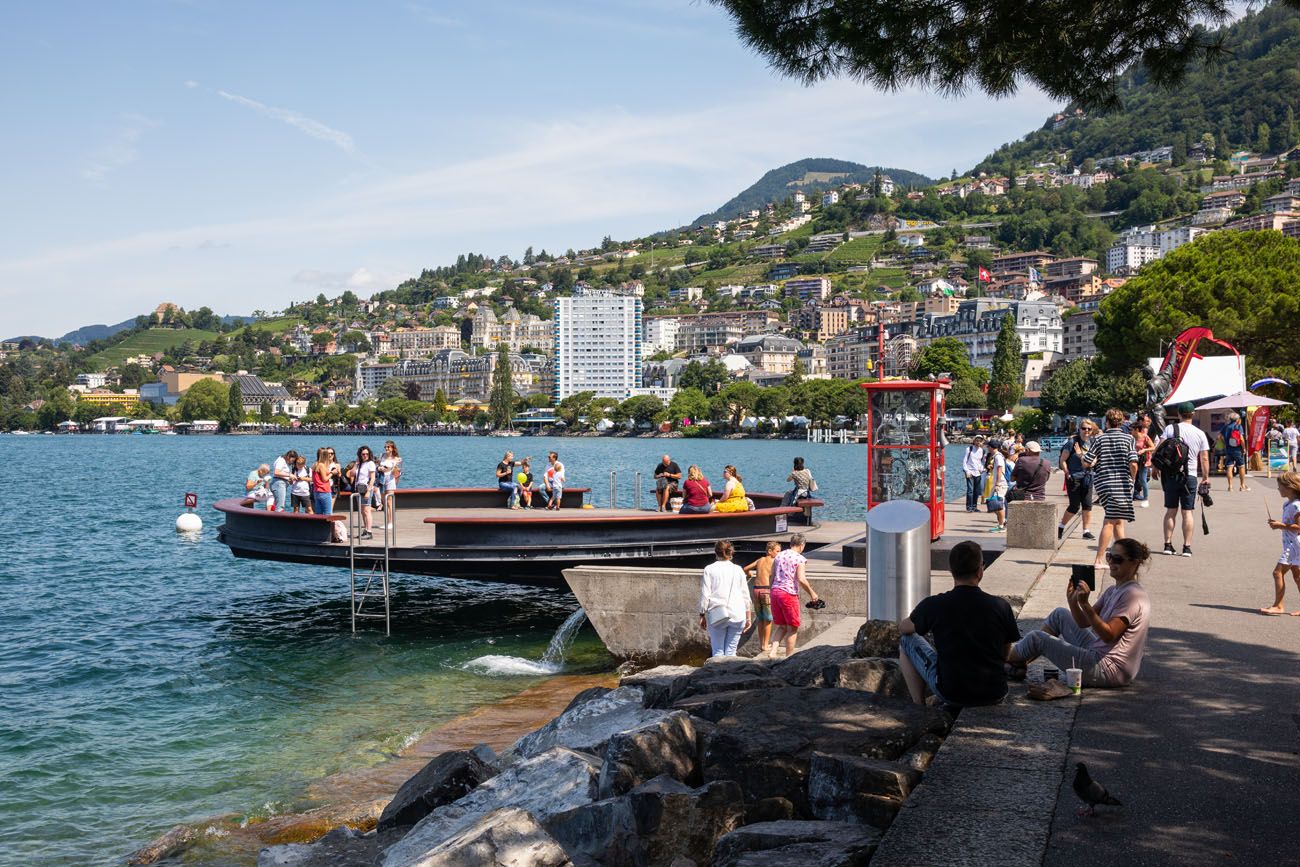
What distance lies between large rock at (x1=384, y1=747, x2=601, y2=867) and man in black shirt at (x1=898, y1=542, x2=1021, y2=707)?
2313 millimetres

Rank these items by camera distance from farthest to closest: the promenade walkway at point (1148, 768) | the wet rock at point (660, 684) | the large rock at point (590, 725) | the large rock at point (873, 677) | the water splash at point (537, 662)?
the water splash at point (537, 662)
the wet rock at point (660, 684)
the large rock at point (590, 725)
the large rock at point (873, 677)
the promenade walkway at point (1148, 768)

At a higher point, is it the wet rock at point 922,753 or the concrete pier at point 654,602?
the wet rock at point 922,753

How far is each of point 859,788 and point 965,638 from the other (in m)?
1.48

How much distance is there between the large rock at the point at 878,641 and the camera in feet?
26.4

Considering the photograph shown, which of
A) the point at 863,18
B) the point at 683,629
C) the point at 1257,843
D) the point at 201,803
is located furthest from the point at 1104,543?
the point at 201,803

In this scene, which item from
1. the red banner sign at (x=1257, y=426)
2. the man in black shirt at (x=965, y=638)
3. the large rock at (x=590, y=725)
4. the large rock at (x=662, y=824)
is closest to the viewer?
the large rock at (x=662, y=824)

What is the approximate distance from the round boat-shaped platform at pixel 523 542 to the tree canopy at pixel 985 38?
9.35 meters

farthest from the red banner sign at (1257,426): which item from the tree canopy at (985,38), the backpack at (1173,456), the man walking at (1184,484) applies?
the tree canopy at (985,38)

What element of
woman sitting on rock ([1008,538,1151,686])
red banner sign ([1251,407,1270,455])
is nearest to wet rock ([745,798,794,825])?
woman sitting on rock ([1008,538,1151,686])

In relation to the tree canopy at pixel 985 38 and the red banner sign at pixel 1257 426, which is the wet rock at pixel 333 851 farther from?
the red banner sign at pixel 1257 426

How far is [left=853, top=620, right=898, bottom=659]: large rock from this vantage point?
805 centimetres

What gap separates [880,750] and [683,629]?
7866 mm

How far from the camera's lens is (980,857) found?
4383mm

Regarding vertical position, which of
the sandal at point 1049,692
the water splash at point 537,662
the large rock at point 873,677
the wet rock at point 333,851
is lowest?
the water splash at point 537,662
